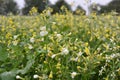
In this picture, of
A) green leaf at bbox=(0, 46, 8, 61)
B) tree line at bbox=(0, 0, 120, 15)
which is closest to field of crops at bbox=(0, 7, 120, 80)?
green leaf at bbox=(0, 46, 8, 61)

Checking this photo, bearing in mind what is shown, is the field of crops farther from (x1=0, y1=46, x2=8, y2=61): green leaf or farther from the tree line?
the tree line

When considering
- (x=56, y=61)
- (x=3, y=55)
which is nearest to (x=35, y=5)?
(x=3, y=55)

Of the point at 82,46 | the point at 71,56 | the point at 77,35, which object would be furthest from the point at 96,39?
the point at 71,56

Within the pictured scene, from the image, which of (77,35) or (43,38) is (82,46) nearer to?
(43,38)

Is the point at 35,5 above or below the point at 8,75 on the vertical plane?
above

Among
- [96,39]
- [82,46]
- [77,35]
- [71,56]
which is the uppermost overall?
[77,35]

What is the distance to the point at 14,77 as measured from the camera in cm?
275

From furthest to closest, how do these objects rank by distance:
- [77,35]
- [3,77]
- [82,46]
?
[77,35] → [82,46] → [3,77]

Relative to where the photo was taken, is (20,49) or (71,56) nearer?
(71,56)

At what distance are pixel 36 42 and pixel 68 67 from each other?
443mm

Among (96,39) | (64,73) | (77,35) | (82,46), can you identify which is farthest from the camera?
(77,35)

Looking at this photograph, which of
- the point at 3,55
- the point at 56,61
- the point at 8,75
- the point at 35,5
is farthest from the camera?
the point at 35,5

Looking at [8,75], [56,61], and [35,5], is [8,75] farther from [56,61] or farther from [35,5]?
[35,5]

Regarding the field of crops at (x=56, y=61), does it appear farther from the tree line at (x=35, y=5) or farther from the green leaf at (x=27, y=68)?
the tree line at (x=35, y=5)
